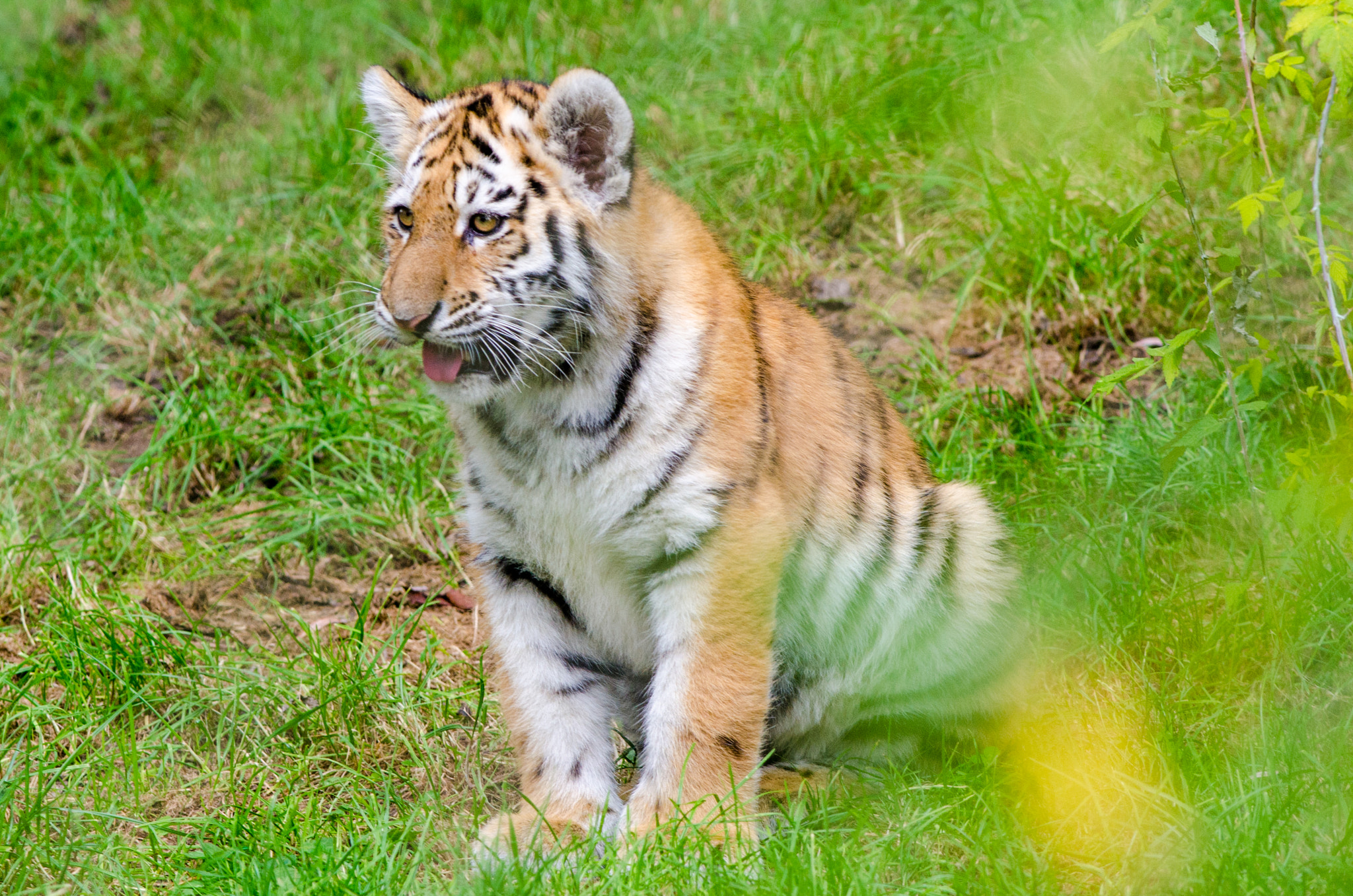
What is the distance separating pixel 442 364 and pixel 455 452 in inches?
67.7

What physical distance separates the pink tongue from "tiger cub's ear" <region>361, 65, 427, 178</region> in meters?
0.60

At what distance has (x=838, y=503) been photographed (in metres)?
3.59

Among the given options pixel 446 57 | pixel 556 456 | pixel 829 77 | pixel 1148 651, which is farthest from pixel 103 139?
Result: pixel 1148 651

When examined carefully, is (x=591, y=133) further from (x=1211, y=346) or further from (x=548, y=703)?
(x=1211, y=346)

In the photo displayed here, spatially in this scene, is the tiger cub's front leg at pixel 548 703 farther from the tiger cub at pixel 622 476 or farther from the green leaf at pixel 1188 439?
the green leaf at pixel 1188 439

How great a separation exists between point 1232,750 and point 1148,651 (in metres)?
0.48

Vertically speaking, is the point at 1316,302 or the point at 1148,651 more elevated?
the point at 1316,302

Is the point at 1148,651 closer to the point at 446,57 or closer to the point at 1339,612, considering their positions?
the point at 1339,612

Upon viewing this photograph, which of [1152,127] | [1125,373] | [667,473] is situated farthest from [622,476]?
[1152,127]

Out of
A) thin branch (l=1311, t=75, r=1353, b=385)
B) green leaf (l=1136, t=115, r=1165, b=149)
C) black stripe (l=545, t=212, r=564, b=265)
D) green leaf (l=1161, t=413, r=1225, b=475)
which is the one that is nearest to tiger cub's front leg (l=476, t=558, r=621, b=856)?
black stripe (l=545, t=212, r=564, b=265)

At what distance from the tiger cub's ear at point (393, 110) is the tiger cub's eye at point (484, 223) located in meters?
0.43

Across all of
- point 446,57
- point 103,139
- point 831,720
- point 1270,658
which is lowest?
point 831,720

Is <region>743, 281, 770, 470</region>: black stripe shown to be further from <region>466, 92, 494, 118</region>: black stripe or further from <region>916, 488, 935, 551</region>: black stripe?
<region>466, 92, 494, 118</region>: black stripe

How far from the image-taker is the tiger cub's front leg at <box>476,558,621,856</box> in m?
3.38
